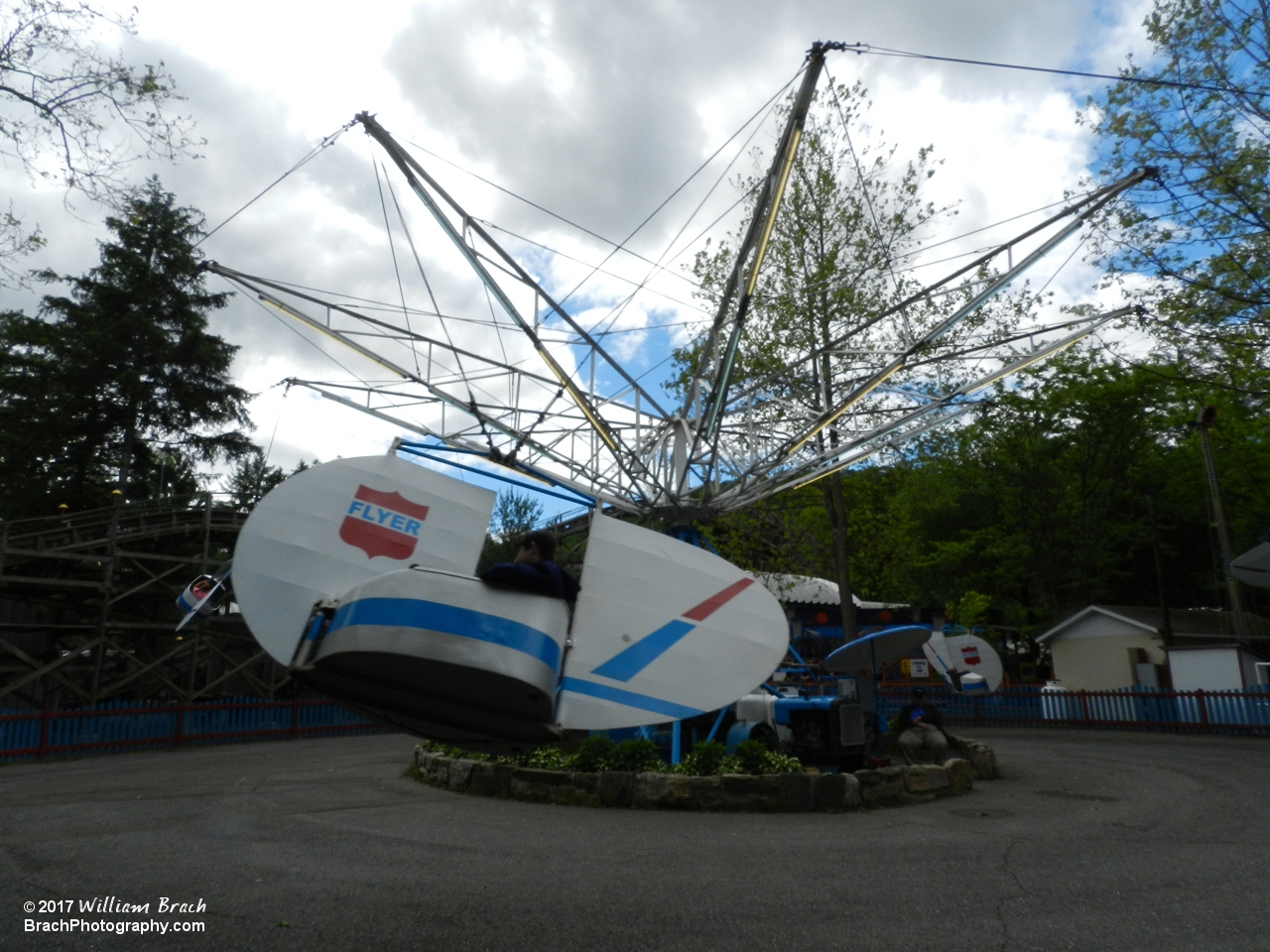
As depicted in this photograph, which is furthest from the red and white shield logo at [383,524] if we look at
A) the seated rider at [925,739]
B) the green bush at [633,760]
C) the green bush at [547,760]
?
the seated rider at [925,739]

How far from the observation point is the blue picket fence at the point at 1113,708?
1919 centimetres

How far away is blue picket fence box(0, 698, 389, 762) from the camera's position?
18.1m

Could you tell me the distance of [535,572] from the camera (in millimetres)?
3477

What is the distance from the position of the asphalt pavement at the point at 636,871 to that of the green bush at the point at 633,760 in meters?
0.91

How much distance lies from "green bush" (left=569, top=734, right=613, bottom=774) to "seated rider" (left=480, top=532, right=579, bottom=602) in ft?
26.9

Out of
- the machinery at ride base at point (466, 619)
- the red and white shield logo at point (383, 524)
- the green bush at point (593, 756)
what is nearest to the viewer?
the machinery at ride base at point (466, 619)

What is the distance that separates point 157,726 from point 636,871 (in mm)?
17192

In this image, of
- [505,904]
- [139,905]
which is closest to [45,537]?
[139,905]

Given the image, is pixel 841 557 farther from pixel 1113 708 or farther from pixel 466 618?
pixel 466 618

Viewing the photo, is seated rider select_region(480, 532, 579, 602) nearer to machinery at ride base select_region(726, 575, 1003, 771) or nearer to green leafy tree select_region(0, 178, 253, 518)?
machinery at ride base select_region(726, 575, 1003, 771)

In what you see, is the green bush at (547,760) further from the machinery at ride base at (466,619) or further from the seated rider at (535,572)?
the seated rider at (535,572)

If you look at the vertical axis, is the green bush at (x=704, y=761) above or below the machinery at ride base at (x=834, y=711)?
below

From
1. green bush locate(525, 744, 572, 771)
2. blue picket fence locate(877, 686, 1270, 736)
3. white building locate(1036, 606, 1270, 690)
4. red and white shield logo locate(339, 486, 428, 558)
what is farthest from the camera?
white building locate(1036, 606, 1270, 690)

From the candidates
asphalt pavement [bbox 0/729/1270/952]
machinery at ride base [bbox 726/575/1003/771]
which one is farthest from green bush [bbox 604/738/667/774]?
machinery at ride base [bbox 726/575/1003/771]
